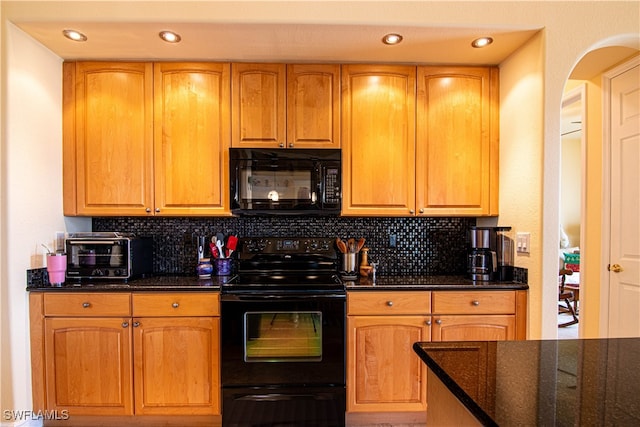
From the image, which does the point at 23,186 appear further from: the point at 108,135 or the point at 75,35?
the point at 75,35

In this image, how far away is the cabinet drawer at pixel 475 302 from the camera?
2.11m

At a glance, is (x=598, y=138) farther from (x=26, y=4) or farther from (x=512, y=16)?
(x=26, y=4)

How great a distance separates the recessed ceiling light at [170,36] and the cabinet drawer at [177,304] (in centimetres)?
146

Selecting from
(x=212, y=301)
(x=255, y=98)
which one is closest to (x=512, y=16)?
(x=255, y=98)

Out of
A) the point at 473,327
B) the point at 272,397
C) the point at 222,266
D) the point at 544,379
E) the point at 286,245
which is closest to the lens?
the point at 544,379

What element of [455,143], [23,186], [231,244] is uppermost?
[455,143]

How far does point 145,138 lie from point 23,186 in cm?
70

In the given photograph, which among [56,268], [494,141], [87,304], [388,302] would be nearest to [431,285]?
[388,302]

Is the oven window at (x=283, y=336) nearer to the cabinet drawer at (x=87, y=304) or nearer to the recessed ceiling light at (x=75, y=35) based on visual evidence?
the cabinet drawer at (x=87, y=304)

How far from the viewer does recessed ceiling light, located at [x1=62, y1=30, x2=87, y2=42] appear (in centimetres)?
198

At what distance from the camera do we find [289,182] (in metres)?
2.30

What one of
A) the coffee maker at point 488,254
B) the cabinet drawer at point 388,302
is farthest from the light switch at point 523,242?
the cabinet drawer at point 388,302

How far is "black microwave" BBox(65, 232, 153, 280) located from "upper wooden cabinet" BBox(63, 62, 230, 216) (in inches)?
7.8

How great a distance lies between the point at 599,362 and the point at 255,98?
A: 214 centimetres
